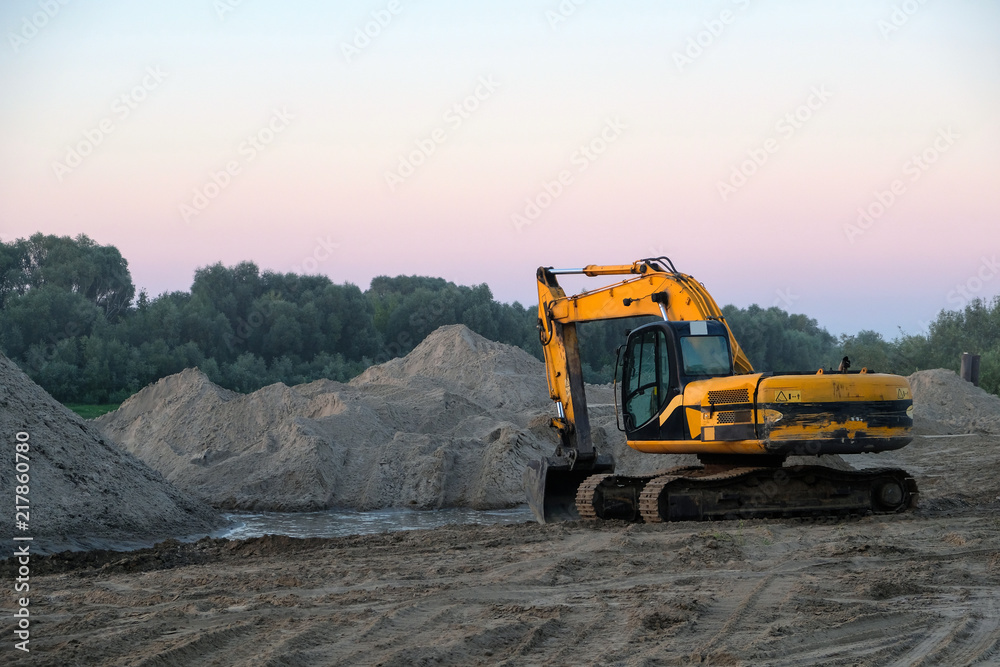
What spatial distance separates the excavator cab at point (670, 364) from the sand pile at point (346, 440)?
17.8ft

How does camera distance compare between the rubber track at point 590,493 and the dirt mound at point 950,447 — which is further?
the dirt mound at point 950,447

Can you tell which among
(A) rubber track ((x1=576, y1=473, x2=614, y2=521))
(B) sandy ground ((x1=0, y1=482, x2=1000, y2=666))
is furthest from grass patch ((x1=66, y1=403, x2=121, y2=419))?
(A) rubber track ((x1=576, y1=473, x2=614, y2=521))

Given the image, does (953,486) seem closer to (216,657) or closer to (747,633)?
(747,633)

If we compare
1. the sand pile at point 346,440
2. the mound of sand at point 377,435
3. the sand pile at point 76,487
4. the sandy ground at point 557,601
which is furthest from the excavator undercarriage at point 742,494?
the sand pile at point 76,487

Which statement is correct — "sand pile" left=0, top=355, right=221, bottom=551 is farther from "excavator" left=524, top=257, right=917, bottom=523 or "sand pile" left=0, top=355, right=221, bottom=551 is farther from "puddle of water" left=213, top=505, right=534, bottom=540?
"excavator" left=524, top=257, right=917, bottom=523

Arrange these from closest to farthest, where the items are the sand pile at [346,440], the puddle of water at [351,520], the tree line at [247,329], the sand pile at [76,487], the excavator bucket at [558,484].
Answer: the sand pile at [76,487] < the excavator bucket at [558,484] < the puddle of water at [351,520] < the sand pile at [346,440] < the tree line at [247,329]

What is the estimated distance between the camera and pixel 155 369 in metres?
32.0

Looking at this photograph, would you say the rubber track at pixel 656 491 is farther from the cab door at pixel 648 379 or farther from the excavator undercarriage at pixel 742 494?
the cab door at pixel 648 379

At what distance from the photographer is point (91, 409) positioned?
27609 mm

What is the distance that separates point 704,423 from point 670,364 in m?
0.77

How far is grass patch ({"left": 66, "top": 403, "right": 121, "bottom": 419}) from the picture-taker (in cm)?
2654

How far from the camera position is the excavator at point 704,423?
28.9 ft

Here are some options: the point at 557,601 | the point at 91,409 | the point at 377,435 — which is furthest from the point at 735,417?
→ the point at 91,409

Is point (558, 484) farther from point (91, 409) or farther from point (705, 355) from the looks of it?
point (91, 409)
